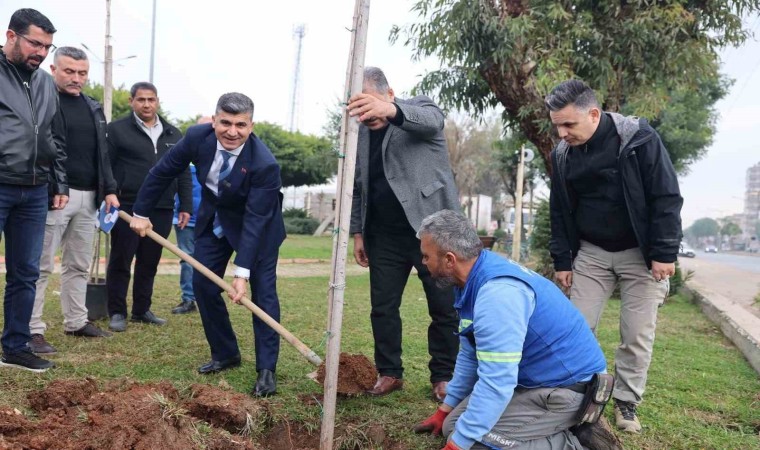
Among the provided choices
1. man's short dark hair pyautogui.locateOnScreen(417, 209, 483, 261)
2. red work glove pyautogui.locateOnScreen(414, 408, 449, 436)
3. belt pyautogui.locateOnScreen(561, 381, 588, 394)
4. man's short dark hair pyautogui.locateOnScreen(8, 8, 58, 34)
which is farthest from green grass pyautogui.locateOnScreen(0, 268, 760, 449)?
man's short dark hair pyautogui.locateOnScreen(8, 8, 58, 34)

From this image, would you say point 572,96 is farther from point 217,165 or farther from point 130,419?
point 130,419

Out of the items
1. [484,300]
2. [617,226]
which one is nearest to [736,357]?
[617,226]

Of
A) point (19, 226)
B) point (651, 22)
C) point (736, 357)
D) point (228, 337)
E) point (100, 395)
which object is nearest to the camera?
point (100, 395)

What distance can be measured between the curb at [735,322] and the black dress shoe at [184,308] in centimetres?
521

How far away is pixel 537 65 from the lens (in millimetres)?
9031

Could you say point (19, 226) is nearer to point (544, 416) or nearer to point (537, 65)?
point (544, 416)

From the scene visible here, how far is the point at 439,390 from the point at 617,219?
1471mm

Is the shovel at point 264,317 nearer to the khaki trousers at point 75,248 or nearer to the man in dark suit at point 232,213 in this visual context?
the man in dark suit at point 232,213

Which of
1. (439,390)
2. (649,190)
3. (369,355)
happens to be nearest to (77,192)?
(369,355)

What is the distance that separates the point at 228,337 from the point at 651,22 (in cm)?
716

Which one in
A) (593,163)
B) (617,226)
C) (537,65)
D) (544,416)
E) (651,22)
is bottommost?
(544,416)

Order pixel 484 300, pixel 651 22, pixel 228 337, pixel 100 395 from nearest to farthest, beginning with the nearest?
1. pixel 484 300
2. pixel 100 395
3. pixel 228 337
4. pixel 651 22

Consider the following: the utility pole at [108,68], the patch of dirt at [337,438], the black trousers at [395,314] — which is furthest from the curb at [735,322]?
the utility pole at [108,68]

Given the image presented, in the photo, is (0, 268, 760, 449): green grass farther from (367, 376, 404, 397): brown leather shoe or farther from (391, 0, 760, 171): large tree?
(391, 0, 760, 171): large tree
